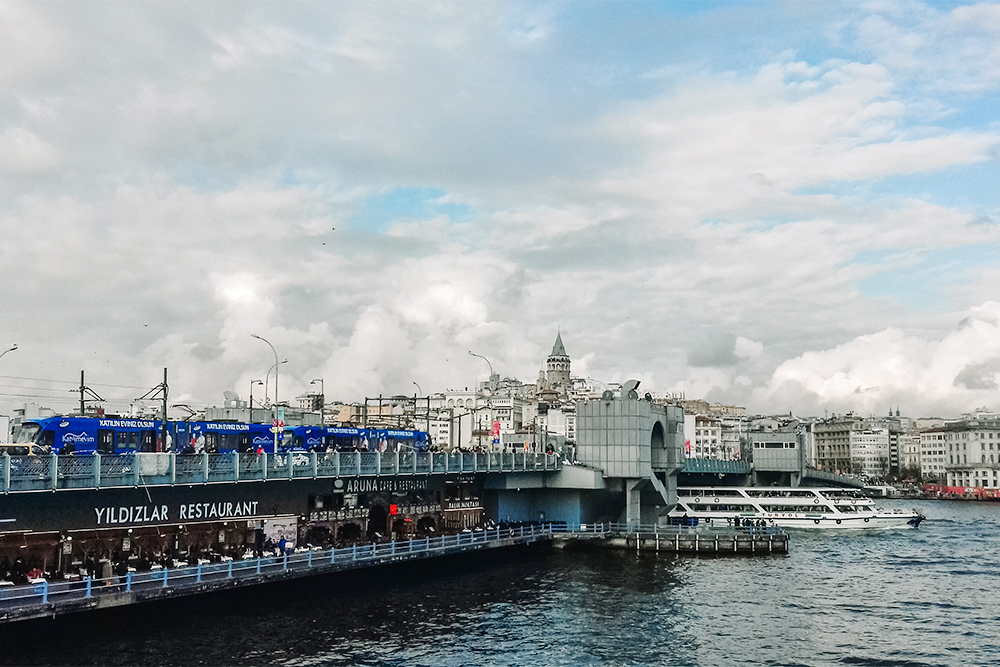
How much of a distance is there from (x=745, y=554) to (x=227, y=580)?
53490 mm

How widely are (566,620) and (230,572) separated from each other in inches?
819

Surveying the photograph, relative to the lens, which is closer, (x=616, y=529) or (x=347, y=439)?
(x=347, y=439)

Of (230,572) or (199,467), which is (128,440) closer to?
(199,467)

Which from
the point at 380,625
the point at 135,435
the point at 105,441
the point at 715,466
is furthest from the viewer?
the point at 715,466

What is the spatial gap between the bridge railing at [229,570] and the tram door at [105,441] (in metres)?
8.13

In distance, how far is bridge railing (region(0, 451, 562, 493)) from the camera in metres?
47.0

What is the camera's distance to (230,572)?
54.3m

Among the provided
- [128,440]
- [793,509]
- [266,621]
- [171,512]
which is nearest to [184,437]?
[128,440]

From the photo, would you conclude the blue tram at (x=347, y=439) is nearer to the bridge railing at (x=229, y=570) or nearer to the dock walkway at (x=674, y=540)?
the bridge railing at (x=229, y=570)

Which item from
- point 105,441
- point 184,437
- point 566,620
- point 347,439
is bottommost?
point 566,620

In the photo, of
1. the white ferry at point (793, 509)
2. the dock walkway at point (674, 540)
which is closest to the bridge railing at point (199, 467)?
the dock walkway at point (674, 540)

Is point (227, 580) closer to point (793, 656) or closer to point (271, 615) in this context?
point (271, 615)

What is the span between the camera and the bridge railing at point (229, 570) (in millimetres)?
45656

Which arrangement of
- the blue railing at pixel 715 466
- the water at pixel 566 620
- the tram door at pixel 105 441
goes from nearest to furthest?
1. the water at pixel 566 620
2. the tram door at pixel 105 441
3. the blue railing at pixel 715 466
